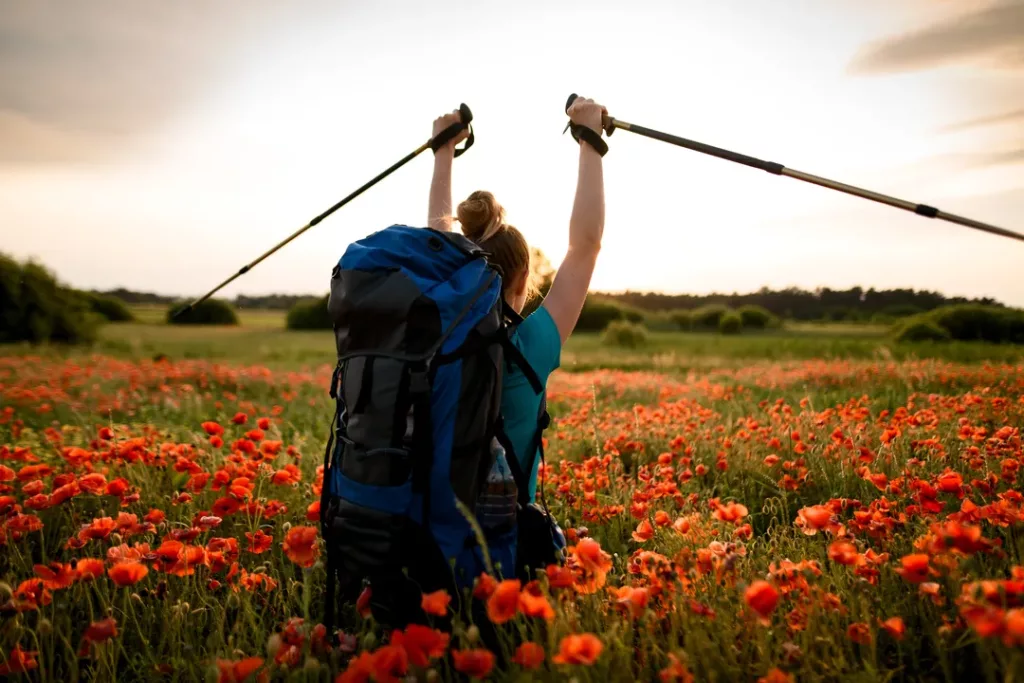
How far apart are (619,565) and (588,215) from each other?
1576 millimetres

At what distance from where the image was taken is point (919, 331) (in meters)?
14.9

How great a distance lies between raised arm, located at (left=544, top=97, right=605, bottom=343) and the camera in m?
2.47

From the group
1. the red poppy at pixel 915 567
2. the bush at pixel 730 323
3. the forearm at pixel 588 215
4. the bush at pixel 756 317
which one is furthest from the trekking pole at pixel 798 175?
the bush at pixel 730 323

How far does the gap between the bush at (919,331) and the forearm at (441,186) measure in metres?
14.6

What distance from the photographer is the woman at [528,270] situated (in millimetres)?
2428

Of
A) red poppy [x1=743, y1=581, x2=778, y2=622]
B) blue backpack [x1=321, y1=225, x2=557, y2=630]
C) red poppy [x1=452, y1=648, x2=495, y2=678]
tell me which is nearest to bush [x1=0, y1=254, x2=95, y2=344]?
blue backpack [x1=321, y1=225, x2=557, y2=630]

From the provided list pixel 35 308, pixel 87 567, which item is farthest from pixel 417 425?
pixel 35 308

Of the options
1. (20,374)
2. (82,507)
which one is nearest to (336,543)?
(82,507)

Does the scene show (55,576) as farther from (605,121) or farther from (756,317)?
(756,317)

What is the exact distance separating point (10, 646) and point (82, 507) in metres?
1.36

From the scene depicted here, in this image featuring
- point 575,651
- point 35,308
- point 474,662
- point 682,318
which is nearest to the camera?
point 575,651

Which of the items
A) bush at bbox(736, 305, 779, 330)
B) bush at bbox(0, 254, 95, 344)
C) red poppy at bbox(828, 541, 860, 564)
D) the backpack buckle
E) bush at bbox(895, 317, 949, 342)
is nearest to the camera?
red poppy at bbox(828, 541, 860, 564)

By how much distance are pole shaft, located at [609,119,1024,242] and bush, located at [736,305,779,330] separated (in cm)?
2678

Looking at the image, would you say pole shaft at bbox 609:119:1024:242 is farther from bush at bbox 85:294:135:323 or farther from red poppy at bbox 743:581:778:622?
bush at bbox 85:294:135:323
